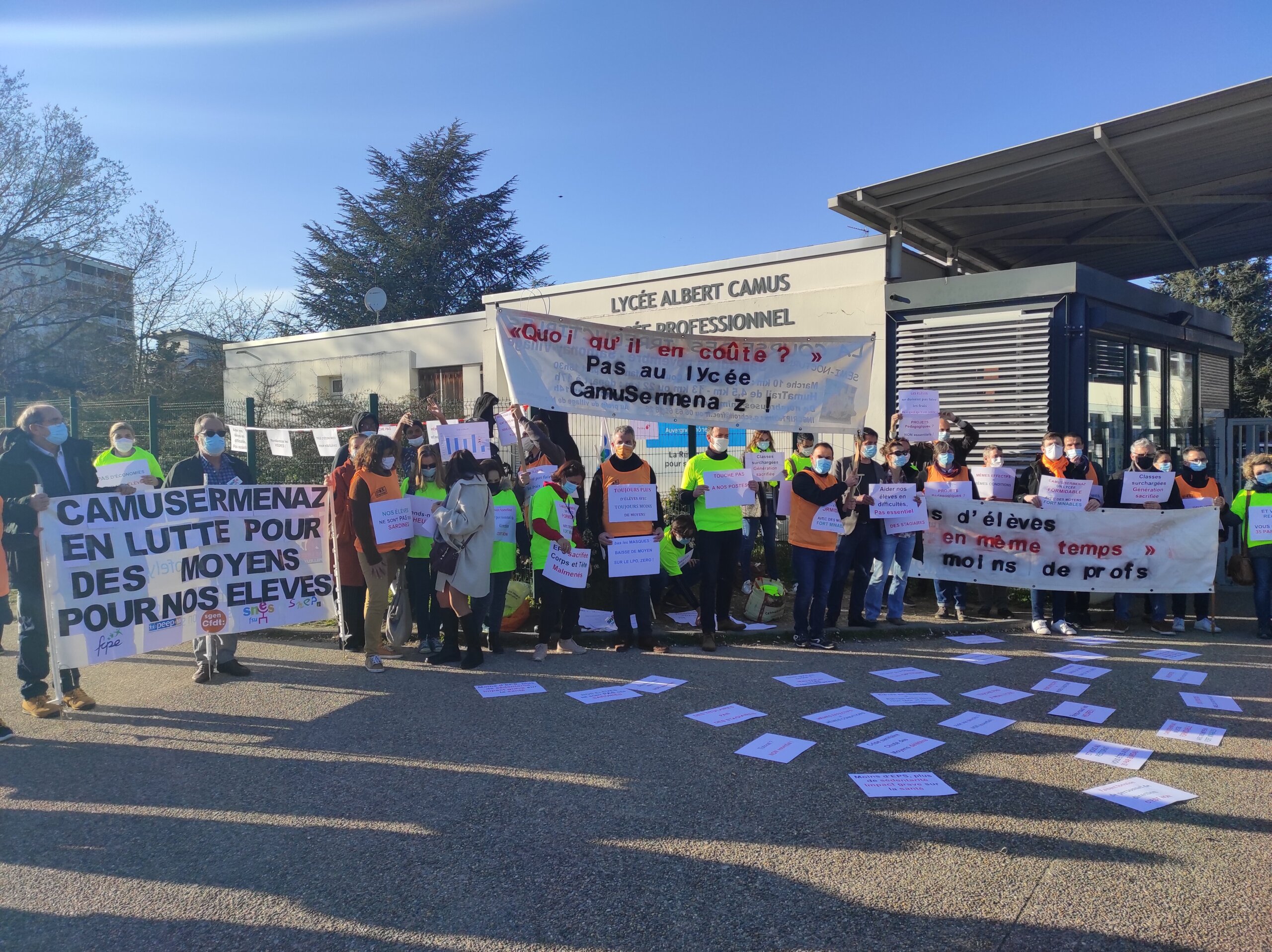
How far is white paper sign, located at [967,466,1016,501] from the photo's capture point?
945 cm

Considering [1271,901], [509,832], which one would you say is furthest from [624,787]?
[1271,901]

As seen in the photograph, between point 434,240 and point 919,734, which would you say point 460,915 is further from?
point 434,240

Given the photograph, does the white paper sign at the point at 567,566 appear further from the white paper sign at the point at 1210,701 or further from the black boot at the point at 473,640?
the white paper sign at the point at 1210,701

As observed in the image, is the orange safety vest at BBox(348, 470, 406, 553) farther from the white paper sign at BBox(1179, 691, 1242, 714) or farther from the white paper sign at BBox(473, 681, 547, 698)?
the white paper sign at BBox(1179, 691, 1242, 714)

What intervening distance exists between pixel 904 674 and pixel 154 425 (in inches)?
378

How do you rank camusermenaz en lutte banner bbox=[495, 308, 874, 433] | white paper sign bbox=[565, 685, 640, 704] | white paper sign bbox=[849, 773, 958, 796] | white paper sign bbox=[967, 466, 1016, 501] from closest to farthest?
white paper sign bbox=[849, 773, 958, 796] < white paper sign bbox=[565, 685, 640, 704] < camusermenaz en lutte banner bbox=[495, 308, 874, 433] < white paper sign bbox=[967, 466, 1016, 501]

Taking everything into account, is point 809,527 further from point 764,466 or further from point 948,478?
point 948,478

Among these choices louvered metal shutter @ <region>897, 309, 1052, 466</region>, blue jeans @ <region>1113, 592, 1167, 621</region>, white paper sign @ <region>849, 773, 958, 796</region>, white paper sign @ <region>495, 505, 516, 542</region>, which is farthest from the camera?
louvered metal shutter @ <region>897, 309, 1052, 466</region>

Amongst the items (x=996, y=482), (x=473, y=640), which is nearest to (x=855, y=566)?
(x=996, y=482)

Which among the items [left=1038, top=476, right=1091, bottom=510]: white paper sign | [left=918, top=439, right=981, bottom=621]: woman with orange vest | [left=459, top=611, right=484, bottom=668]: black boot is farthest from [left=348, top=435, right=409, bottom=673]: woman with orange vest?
[left=1038, top=476, right=1091, bottom=510]: white paper sign

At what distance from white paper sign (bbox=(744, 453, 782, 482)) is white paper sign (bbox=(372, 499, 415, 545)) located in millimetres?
3831

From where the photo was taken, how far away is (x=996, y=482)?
9461 millimetres

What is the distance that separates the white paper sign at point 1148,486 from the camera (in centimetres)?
898

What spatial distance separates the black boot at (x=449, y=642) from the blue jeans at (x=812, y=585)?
3095mm
